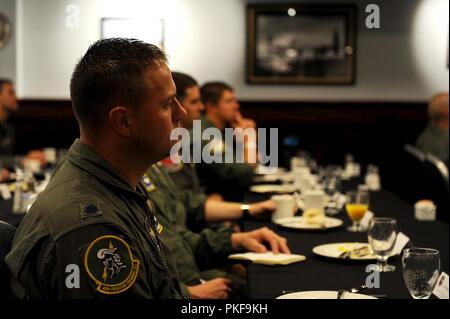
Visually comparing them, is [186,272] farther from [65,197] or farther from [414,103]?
Result: [414,103]

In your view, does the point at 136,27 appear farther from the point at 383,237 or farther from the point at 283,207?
the point at 383,237

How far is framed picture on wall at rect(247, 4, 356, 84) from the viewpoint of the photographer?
8062mm

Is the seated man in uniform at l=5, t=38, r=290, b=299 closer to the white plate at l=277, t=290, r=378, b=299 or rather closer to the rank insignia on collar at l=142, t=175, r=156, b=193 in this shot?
the white plate at l=277, t=290, r=378, b=299

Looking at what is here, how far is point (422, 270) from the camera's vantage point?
5.22 ft

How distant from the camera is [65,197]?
1276 millimetres

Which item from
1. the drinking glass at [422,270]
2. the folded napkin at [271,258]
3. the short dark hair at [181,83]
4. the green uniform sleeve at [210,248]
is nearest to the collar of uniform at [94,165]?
the drinking glass at [422,270]

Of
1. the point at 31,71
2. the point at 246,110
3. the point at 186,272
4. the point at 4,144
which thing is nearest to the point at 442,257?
the point at 186,272

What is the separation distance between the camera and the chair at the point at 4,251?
1.29m

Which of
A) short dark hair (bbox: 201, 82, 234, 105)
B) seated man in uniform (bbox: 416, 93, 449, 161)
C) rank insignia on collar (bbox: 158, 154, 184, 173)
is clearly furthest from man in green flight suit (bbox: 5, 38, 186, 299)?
seated man in uniform (bbox: 416, 93, 449, 161)

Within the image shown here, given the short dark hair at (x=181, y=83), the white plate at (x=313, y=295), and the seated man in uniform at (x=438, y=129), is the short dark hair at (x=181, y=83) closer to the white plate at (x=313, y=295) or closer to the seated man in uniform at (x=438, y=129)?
the white plate at (x=313, y=295)

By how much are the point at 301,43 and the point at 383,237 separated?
20.6ft

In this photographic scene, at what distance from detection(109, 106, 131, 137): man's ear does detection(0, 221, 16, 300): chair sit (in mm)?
303

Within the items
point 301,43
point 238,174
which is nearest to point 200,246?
point 238,174

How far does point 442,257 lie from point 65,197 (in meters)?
1.40
